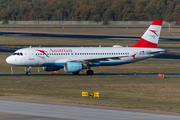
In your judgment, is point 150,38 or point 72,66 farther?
point 150,38

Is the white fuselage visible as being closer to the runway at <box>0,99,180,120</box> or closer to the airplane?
the airplane

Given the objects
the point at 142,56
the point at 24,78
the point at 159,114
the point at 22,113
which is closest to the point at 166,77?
the point at 142,56

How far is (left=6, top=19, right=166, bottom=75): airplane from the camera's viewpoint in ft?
182

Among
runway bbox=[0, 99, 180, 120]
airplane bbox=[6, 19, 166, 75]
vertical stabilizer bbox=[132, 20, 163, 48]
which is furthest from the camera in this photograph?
vertical stabilizer bbox=[132, 20, 163, 48]

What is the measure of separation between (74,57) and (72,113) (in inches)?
1208

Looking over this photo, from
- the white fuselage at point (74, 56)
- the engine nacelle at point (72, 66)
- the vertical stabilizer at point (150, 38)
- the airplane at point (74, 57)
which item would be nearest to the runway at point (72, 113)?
the engine nacelle at point (72, 66)

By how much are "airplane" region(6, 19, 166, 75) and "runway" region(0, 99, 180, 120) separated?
25066 mm

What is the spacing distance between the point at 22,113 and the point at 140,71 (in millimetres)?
37584

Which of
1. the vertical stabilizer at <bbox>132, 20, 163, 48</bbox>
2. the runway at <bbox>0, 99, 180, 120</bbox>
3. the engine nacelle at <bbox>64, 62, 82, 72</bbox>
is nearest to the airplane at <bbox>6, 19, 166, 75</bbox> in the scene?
the engine nacelle at <bbox>64, 62, 82, 72</bbox>

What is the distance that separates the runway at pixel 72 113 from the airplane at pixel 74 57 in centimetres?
2507

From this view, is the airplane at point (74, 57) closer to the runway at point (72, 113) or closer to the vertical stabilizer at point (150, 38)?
the vertical stabilizer at point (150, 38)

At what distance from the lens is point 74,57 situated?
56.7 meters

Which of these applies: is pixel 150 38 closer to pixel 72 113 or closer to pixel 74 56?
pixel 74 56

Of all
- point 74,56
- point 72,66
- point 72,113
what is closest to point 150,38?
point 74,56
